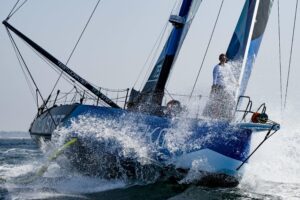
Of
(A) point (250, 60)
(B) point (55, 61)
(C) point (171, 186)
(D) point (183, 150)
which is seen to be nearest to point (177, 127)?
(D) point (183, 150)

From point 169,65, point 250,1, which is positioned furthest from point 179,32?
point 250,1

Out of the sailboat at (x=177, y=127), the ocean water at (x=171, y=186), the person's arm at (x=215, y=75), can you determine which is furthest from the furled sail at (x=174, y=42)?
the ocean water at (x=171, y=186)

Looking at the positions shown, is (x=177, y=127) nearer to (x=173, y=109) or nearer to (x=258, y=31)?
(x=173, y=109)

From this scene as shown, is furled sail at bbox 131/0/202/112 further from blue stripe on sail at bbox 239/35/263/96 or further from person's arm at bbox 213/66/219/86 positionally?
person's arm at bbox 213/66/219/86

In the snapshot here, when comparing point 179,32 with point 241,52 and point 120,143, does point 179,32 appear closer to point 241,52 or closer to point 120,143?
point 241,52

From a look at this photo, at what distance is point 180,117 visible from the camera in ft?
24.3

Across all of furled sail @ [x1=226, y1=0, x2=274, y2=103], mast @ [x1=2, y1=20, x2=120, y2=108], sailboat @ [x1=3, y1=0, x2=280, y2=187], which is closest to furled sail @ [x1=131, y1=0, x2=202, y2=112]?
sailboat @ [x1=3, y1=0, x2=280, y2=187]

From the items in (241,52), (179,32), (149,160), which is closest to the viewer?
(149,160)

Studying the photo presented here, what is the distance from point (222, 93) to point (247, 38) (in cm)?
139

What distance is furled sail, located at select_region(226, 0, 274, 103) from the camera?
8062 millimetres

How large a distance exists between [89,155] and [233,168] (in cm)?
281

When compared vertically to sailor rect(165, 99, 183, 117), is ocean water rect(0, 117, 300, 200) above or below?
below

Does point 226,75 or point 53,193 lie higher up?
point 226,75

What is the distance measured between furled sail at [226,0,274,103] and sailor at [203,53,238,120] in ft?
0.77
